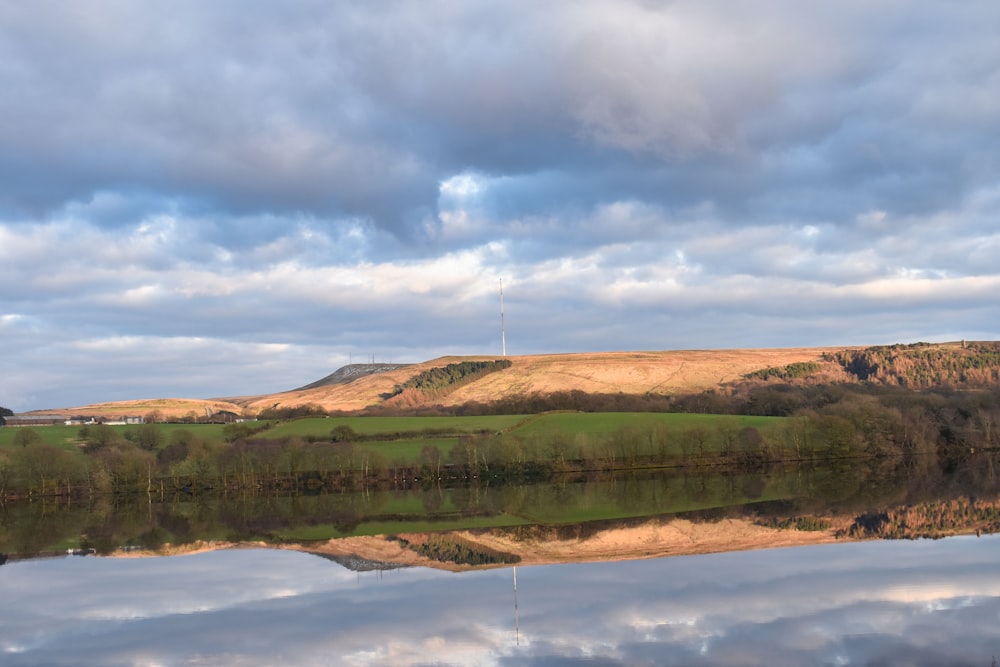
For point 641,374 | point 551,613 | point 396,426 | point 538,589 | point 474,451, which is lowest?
point 538,589

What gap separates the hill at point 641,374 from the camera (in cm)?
15631

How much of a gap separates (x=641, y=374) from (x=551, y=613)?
492 feet

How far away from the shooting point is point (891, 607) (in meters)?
21.2

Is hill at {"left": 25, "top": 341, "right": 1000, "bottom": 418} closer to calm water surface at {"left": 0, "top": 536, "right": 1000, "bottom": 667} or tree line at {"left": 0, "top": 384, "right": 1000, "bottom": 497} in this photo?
tree line at {"left": 0, "top": 384, "right": 1000, "bottom": 497}

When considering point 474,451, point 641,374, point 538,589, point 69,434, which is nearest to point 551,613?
point 538,589

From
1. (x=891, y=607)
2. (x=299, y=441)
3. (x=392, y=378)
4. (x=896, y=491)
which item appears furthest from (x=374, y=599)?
(x=392, y=378)

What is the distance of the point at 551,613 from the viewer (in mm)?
22281

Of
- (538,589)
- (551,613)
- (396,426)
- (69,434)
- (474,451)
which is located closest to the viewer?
(551,613)

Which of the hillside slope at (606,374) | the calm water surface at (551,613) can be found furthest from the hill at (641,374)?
the calm water surface at (551,613)

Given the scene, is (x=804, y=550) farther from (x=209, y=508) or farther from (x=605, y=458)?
(x=605, y=458)

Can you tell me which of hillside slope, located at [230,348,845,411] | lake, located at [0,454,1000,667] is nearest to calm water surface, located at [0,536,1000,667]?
lake, located at [0,454,1000,667]

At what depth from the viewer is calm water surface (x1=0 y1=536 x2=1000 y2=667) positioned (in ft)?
59.5

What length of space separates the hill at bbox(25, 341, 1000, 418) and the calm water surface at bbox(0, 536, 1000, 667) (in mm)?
124925

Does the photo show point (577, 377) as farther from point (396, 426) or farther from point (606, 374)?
point (396, 426)
